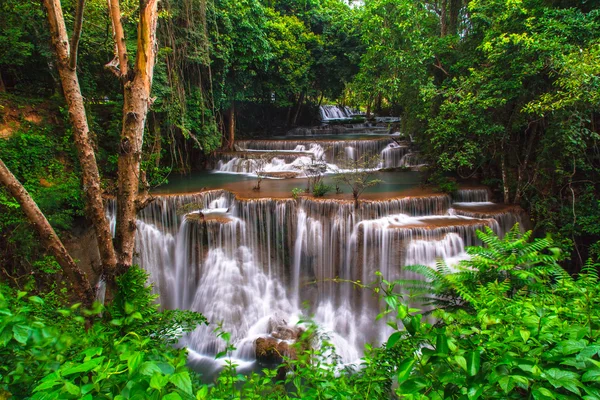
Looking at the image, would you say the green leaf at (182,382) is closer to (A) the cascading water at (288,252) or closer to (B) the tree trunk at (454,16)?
(A) the cascading water at (288,252)

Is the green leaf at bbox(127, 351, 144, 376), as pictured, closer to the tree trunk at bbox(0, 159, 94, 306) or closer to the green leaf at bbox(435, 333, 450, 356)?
the green leaf at bbox(435, 333, 450, 356)

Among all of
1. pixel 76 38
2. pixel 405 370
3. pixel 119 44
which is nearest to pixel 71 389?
pixel 405 370

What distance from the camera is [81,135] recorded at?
3.50 m

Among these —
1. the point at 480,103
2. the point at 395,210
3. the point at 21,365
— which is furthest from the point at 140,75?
the point at 480,103

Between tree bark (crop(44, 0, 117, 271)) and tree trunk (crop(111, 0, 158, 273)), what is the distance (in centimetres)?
14

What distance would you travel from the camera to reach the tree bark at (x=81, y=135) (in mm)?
3348

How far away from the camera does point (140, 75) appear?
11.9 feet

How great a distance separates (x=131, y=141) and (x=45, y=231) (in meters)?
1.25

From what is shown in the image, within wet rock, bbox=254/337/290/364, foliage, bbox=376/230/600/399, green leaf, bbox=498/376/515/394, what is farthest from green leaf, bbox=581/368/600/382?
wet rock, bbox=254/337/290/364

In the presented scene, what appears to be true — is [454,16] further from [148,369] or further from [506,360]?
[148,369]

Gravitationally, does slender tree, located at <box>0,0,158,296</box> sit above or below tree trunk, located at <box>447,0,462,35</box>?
below

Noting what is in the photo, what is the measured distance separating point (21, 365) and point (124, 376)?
43 centimetres

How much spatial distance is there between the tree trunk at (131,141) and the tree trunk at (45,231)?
0.43 metres

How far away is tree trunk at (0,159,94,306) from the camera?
3.06m
